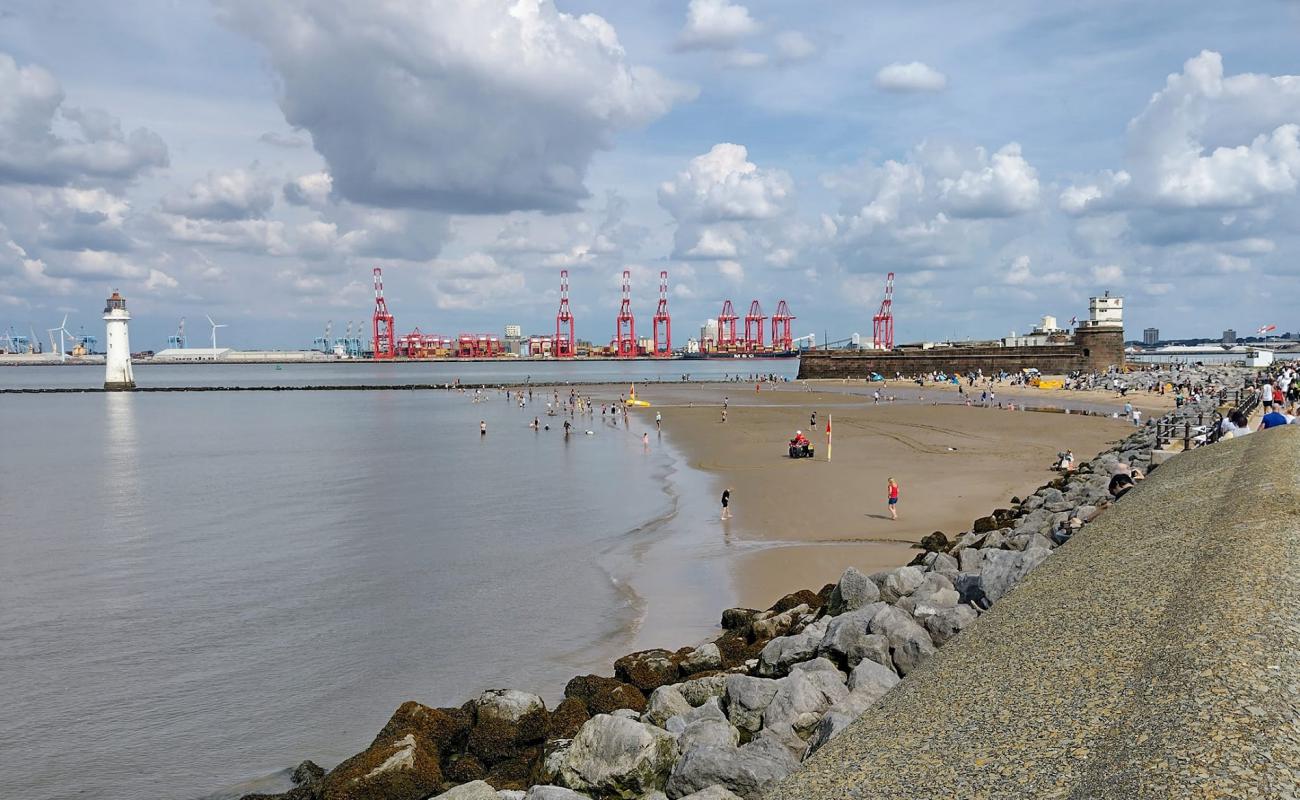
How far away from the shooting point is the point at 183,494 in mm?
27547

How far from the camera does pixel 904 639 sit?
27.7 ft

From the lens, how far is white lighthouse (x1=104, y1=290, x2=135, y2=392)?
90.1 m

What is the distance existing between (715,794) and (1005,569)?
17.3 feet

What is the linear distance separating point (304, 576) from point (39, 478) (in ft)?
75.1

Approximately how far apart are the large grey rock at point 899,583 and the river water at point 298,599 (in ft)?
8.57

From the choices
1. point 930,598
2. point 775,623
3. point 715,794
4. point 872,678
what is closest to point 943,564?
point 930,598

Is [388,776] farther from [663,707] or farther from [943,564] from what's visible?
[943,564]

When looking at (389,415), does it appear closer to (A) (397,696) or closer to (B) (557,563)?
(B) (557,563)

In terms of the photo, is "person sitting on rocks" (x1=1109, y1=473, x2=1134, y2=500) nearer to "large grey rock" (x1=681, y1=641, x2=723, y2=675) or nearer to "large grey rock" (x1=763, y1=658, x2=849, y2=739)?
"large grey rock" (x1=681, y1=641, x2=723, y2=675)

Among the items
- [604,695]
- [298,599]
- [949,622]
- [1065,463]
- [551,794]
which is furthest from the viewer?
[1065,463]

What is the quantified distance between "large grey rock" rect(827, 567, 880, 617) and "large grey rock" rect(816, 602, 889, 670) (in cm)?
109

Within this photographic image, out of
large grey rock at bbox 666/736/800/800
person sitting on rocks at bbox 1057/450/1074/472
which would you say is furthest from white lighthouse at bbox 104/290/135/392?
large grey rock at bbox 666/736/800/800

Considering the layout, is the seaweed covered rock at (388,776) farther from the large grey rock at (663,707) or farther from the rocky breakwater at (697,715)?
the large grey rock at (663,707)

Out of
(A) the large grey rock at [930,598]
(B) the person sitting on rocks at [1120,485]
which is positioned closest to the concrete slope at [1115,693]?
(A) the large grey rock at [930,598]
